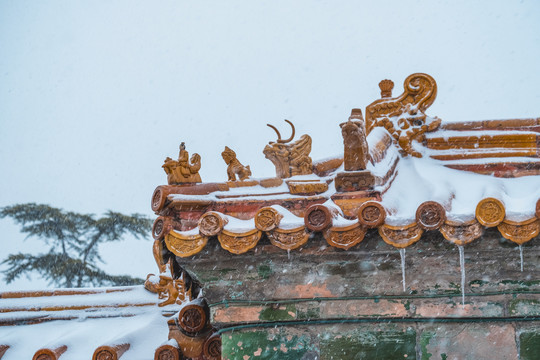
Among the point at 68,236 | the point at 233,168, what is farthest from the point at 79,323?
the point at 68,236

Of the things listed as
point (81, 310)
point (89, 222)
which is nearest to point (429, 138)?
point (81, 310)

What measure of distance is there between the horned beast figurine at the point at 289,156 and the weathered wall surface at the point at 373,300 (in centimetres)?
95

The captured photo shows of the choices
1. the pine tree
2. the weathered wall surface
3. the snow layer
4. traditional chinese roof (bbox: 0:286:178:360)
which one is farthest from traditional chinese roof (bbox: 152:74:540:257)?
the pine tree

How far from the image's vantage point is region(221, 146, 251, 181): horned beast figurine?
4.97 metres

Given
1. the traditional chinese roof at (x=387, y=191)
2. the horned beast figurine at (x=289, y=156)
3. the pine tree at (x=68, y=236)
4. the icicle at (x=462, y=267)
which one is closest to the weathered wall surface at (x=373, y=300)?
the icicle at (x=462, y=267)

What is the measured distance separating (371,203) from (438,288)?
2.43 ft

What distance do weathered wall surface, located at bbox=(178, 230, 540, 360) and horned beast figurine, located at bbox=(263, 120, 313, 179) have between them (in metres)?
0.95

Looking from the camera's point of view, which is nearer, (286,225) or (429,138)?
(286,225)

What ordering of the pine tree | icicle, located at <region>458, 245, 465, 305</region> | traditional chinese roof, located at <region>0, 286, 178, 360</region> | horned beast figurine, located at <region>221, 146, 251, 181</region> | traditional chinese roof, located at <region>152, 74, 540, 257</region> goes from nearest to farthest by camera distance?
1. traditional chinese roof, located at <region>152, 74, 540, 257</region>
2. icicle, located at <region>458, 245, 465, 305</region>
3. horned beast figurine, located at <region>221, 146, 251, 181</region>
4. traditional chinese roof, located at <region>0, 286, 178, 360</region>
5. the pine tree

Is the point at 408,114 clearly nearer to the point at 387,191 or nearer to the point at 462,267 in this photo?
the point at 387,191

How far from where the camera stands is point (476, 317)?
3924 millimetres

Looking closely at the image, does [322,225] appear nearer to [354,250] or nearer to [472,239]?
[354,250]

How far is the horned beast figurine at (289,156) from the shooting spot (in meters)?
4.80

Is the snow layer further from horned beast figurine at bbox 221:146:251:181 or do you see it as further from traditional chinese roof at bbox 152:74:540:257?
horned beast figurine at bbox 221:146:251:181
